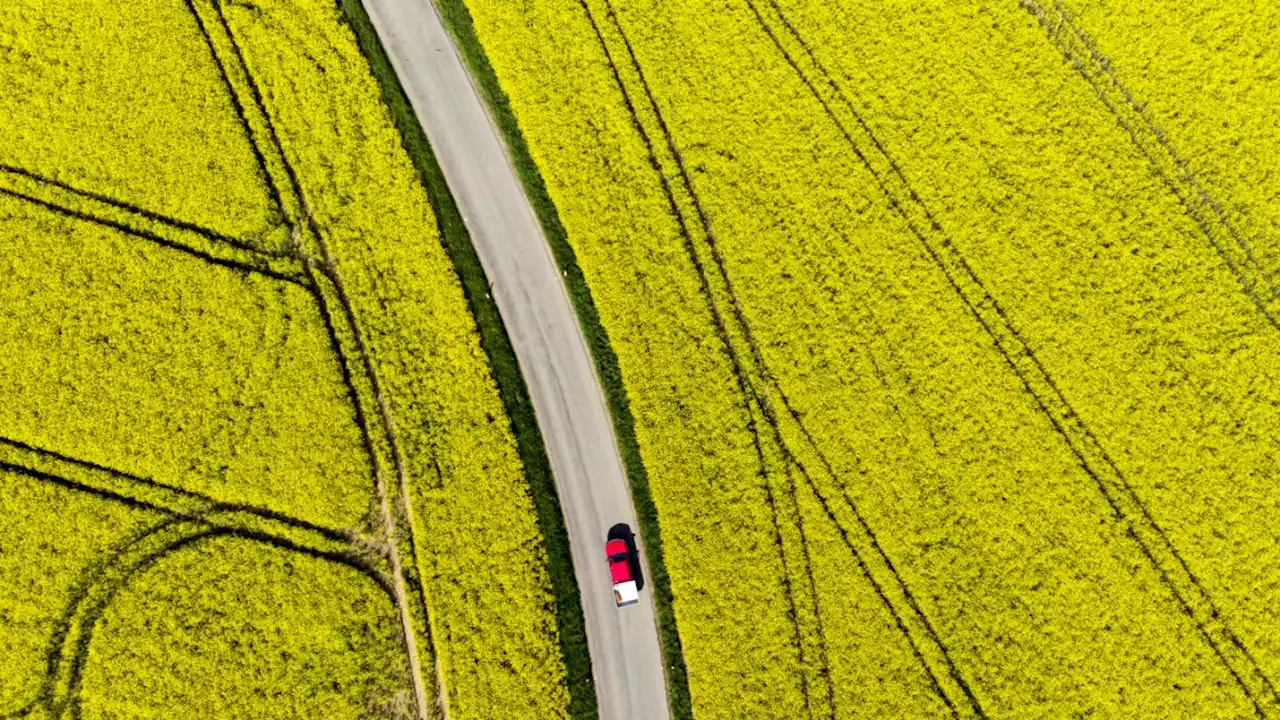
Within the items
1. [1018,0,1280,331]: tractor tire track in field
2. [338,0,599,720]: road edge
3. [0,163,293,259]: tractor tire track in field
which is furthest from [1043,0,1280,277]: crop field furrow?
[0,163,293,259]: tractor tire track in field

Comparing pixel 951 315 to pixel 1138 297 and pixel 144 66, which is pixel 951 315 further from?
pixel 144 66

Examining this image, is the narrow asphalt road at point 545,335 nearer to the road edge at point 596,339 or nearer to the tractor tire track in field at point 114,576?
the road edge at point 596,339

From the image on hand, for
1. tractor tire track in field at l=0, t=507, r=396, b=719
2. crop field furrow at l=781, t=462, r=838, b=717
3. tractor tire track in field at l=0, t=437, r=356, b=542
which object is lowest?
crop field furrow at l=781, t=462, r=838, b=717

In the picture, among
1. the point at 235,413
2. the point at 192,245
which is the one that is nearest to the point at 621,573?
the point at 235,413

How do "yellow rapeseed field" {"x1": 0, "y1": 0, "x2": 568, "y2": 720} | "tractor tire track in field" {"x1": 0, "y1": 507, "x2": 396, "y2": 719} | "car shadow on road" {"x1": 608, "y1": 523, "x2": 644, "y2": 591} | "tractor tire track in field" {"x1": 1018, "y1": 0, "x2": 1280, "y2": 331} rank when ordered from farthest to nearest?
"tractor tire track in field" {"x1": 1018, "y1": 0, "x2": 1280, "y2": 331} → "car shadow on road" {"x1": 608, "y1": 523, "x2": 644, "y2": 591} → "yellow rapeseed field" {"x1": 0, "y1": 0, "x2": 568, "y2": 720} → "tractor tire track in field" {"x1": 0, "y1": 507, "x2": 396, "y2": 719}

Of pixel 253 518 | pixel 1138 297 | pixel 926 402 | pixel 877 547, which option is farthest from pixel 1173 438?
pixel 253 518

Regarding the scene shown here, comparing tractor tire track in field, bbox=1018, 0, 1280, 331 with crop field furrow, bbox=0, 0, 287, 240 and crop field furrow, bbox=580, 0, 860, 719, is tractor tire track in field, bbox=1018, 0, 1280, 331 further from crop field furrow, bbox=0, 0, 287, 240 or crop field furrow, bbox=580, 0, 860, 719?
crop field furrow, bbox=0, 0, 287, 240

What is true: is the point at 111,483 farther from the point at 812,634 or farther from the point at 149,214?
the point at 812,634
